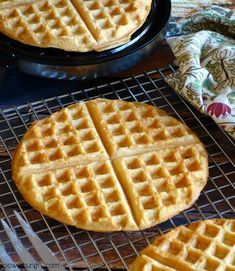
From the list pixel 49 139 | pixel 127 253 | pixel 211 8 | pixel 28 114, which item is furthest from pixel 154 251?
pixel 211 8

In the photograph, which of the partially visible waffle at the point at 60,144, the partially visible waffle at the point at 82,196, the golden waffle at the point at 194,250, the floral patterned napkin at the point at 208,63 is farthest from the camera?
the floral patterned napkin at the point at 208,63

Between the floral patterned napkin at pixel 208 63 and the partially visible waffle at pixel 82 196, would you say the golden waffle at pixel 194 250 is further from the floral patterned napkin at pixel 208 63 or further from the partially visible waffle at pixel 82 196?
the floral patterned napkin at pixel 208 63

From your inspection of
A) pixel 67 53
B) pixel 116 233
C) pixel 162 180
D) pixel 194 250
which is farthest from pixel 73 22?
pixel 194 250

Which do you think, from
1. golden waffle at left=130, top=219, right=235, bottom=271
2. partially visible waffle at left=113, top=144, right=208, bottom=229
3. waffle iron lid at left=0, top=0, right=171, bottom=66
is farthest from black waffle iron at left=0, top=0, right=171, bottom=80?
golden waffle at left=130, top=219, right=235, bottom=271

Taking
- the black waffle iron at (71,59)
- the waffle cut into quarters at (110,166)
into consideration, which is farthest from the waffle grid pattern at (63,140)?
the black waffle iron at (71,59)

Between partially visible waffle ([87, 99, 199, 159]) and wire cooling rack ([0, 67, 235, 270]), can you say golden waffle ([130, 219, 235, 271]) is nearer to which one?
wire cooling rack ([0, 67, 235, 270])

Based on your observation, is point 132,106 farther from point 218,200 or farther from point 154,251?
point 154,251
